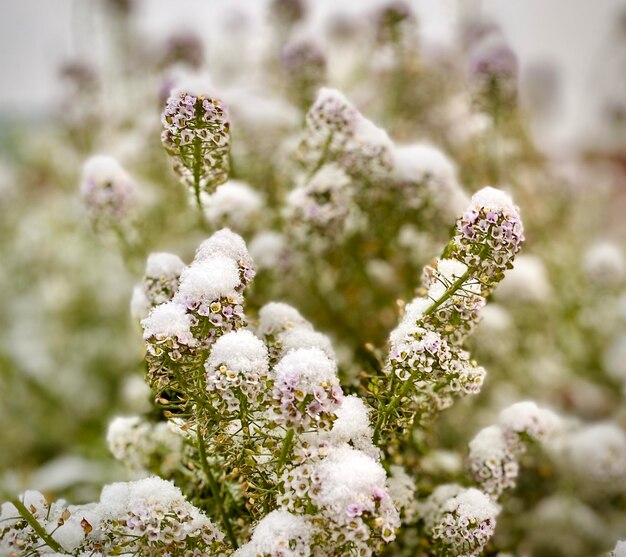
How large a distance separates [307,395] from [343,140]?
1.03ft

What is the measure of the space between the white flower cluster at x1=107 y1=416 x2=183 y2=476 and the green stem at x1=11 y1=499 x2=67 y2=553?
0.12 meters

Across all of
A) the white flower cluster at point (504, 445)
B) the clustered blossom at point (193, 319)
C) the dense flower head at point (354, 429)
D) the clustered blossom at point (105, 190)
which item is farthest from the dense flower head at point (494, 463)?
the clustered blossom at point (105, 190)

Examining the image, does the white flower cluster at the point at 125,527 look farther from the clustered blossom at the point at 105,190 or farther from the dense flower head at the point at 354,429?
the clustered blossom at the point at 105,190

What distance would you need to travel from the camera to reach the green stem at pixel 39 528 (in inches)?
18.5

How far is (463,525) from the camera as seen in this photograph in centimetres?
50

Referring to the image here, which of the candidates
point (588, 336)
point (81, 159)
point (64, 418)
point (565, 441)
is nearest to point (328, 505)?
point (565, 441)

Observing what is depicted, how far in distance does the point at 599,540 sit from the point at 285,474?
587mm

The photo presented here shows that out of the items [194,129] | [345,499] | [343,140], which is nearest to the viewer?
[345,499]

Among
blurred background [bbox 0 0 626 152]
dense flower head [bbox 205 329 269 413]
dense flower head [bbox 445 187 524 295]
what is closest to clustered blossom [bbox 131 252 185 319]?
dense flower head [bbox 205 329 269 413]

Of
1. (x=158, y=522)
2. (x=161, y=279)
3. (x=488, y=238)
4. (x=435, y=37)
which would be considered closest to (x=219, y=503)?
(x=158, y=522)

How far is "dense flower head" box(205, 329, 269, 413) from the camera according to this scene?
0.44m

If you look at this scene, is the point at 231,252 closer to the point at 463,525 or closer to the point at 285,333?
the point at 285,333

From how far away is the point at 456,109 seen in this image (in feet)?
3.93

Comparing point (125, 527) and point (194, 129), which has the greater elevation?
point (194, 129)
